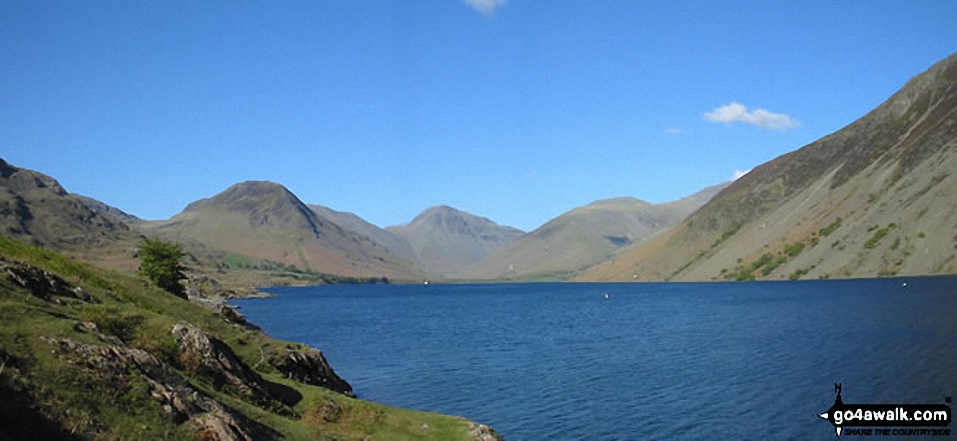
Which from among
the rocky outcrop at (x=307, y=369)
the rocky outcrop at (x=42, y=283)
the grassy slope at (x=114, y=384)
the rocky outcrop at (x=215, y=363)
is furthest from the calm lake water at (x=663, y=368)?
the rocky outcrop at (x=42, y=283)

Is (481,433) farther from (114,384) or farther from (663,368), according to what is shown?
(663,368)

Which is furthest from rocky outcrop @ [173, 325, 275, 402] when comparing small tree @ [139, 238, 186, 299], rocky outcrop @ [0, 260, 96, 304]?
small tree @ [139, 238, 186, 299]

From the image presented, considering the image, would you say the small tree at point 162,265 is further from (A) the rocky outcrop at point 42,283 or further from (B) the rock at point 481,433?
(B) the rock at point 481,433

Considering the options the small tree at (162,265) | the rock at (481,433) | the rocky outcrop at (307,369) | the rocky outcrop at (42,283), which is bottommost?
the rock at (481,433)

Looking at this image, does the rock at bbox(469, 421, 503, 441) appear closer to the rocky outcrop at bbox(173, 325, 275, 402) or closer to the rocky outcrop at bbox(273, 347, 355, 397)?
the rocky outcrop at bbox(173, 325, 275, 402)

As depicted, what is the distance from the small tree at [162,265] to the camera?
7000 centimetres

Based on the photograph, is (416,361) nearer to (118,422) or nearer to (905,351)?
(905,351)

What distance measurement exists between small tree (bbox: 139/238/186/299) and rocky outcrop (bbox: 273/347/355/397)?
113 feet

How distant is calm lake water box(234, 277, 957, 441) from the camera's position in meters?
47.5

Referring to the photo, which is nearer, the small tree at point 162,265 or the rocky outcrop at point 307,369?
the rocky outcrop at point 307,369

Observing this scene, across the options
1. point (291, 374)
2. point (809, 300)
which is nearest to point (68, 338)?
point (291, 374)

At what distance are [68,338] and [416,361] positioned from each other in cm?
5827

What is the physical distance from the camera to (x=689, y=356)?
7706cm

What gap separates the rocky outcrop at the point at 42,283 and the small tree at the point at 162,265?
42.6 meters
